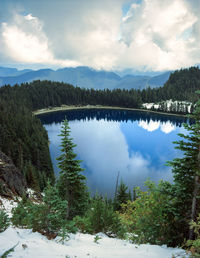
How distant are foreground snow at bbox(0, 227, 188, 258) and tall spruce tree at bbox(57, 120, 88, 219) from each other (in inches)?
322

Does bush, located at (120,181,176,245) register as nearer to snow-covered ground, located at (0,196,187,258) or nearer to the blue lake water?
snow-covered ground, located at (0,196,187,258)

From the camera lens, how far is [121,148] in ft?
335

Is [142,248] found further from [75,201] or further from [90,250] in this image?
[75,201]

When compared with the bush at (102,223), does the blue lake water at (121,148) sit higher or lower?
lower

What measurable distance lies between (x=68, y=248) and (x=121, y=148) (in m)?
96.4

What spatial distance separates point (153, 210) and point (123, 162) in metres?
72.5

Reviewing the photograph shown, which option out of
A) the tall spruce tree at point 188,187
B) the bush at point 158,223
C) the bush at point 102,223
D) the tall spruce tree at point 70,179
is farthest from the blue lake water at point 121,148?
the tall spruce tree at point 188,187

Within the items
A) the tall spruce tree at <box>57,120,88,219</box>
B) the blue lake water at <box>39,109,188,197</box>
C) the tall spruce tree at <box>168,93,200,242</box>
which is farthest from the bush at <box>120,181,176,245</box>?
the blue lake water at <box>39,109,188,197</box>

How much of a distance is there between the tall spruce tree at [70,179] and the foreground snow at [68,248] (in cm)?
819

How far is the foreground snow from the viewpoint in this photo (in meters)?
5.98

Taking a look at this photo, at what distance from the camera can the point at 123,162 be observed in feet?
271

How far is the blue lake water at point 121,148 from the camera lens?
2758 inches

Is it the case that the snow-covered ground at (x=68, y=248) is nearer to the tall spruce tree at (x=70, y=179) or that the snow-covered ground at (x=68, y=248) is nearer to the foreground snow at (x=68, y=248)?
the foreground snow at (x=68, y=248)

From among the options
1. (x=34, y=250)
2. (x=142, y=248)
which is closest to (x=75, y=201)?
(x=142, y=248)
